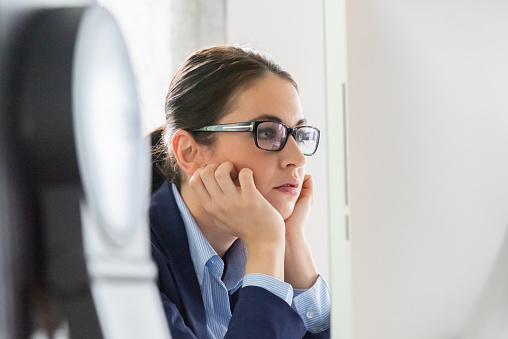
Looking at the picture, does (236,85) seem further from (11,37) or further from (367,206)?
(11,37)

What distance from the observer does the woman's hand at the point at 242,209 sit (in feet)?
2.69

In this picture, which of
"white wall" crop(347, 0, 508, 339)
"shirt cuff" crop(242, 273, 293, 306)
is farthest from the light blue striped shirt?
"white wall" crop(347, 0, 508, 339)

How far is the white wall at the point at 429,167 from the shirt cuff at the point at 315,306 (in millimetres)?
224

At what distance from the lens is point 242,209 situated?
85 centimetres

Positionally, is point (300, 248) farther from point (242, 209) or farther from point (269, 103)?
point (269, 103)

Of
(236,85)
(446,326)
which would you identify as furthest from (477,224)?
(236,85)

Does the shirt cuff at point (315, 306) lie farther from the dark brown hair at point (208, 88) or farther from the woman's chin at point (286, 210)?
the dark brown hair at point (208, 88)

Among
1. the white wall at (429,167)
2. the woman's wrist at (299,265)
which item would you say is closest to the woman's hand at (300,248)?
the woman's wrist at (299,265)

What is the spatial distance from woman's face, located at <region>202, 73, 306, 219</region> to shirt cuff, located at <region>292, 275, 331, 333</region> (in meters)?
0.15

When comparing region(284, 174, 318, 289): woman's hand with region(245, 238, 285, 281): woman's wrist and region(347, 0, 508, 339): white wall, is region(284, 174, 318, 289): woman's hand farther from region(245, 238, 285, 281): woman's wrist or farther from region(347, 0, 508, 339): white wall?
region(347, 0, 508, 339): white wall

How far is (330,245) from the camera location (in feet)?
1.64

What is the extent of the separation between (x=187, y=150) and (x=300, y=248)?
8.9 inches

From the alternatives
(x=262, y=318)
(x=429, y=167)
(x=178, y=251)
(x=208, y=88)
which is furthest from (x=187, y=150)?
(x=429, y=167)

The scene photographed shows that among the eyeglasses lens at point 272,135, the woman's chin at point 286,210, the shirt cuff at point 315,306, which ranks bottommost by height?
the shirt cuff at point 315,306
